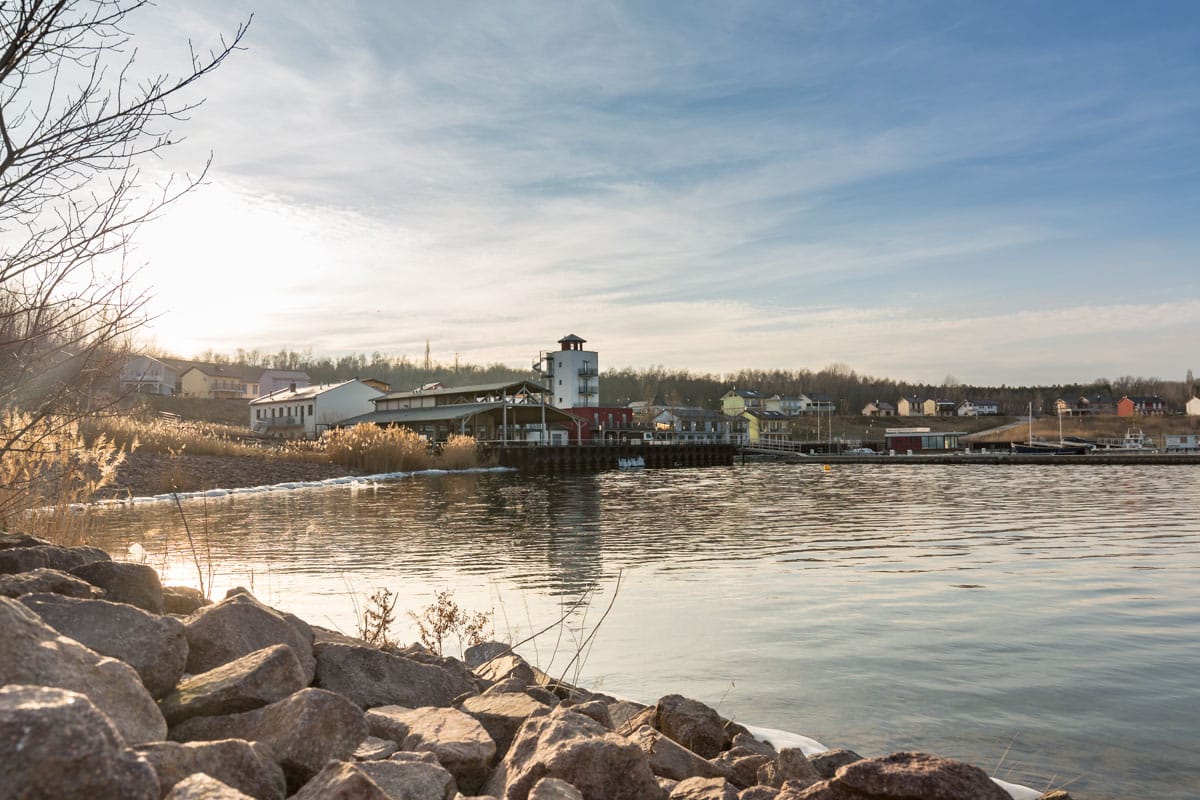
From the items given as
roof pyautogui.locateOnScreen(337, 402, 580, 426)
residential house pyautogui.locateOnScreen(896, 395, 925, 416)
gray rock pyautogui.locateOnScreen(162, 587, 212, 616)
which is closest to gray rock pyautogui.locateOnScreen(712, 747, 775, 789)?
gray rock pyautogui.locateOnScreen(162, 587, 212, 616)

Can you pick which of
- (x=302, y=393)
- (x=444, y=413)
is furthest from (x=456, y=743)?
(x=302, y=393)

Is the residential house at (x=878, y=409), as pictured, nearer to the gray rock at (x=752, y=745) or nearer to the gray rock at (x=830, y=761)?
the gray rock at (x=752, y=745)

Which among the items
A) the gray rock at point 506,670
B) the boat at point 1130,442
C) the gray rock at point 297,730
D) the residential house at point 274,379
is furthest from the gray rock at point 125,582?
the residential house at point 274,379

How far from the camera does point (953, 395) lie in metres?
160

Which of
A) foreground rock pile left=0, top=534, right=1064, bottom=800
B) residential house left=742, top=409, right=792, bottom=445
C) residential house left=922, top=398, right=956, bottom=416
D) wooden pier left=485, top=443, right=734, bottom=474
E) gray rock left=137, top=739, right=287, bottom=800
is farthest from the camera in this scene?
residential house left=922, top=398, right=956, bottom=416

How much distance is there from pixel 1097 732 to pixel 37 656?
5.76 m

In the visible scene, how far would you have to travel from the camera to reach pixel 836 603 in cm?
934

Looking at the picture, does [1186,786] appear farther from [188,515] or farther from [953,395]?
[953,395]

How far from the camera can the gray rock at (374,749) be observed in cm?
309

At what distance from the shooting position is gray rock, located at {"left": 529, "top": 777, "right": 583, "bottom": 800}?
288 cm

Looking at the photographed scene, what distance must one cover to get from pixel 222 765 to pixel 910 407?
15296 centimetres

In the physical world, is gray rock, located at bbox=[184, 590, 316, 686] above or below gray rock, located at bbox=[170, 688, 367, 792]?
above

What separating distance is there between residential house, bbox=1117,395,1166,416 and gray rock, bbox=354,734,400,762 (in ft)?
488

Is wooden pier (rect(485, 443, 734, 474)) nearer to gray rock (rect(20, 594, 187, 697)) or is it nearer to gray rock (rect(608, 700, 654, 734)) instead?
gray rock (rect(608, 700, 654, 734))
